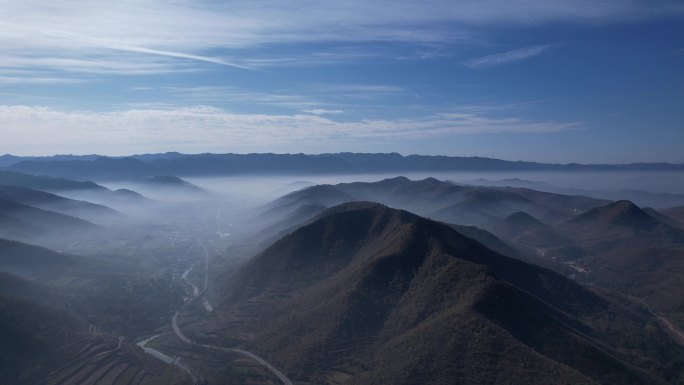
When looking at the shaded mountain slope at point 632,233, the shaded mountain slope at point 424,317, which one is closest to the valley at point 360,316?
the shaded mountain slope at point 424,317

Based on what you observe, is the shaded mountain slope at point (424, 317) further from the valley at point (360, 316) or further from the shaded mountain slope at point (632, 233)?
the shaded mountain slope at point (632, 233)

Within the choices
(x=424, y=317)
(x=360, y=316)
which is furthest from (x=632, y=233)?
(x=360, y=316)

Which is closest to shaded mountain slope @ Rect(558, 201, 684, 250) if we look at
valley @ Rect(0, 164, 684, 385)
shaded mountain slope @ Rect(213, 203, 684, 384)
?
valley @ Rect(0, 164, 684, 385)

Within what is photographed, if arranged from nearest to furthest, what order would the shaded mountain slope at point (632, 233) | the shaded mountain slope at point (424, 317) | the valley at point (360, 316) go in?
the shaded mountain slope at point (424, 317) < the valley at point (360, 316) < the shaded mountain slope at point (632, 233)

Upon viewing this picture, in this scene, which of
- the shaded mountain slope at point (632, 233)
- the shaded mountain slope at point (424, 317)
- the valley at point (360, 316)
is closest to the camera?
the shaded mountain slope at point (424, 317)

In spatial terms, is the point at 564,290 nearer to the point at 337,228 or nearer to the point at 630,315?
the point at 630,315

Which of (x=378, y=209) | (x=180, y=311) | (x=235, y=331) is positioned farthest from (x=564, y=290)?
(x=180, y=311)

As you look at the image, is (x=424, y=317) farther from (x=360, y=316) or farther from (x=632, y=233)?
(x=632, y=233)

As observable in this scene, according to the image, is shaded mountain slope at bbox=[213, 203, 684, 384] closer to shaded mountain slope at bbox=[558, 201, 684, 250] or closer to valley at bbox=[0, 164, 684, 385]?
valley at bbox=[0, 164, 684, 385]
